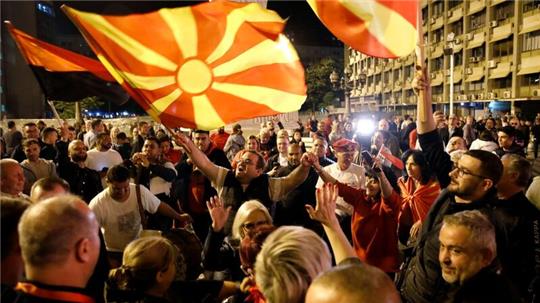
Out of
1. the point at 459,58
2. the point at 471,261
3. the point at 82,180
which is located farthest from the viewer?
the point at 459,58

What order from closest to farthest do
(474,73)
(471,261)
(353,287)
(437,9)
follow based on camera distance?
(353,287) < (471,261) < (474,73) < (437,9)

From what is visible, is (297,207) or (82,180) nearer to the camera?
(297,207)

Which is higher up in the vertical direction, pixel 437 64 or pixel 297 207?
pixel 437 64

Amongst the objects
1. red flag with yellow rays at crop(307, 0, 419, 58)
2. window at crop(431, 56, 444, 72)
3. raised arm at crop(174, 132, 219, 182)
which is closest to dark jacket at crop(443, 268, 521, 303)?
red flag with yellow rays at crop(307, 0, 419, 58)

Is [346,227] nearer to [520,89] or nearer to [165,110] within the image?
[165,110]

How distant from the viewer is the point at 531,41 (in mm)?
40000

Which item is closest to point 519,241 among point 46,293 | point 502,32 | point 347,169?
point 347,169

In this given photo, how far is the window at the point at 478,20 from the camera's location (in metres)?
47.1

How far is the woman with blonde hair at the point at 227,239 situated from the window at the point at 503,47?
45.5m

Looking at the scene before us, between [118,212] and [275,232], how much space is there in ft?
9.13

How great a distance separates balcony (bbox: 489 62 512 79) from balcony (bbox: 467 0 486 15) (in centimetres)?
601

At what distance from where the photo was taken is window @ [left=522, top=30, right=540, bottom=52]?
1537 inches

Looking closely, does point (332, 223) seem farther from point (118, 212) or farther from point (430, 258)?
point (118, 212)

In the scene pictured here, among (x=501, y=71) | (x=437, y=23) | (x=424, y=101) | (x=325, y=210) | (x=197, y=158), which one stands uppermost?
(x=437, y=23)
